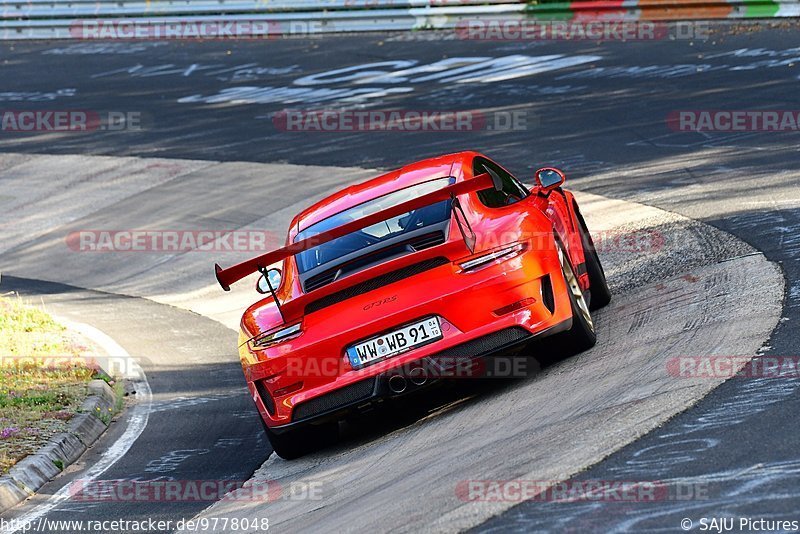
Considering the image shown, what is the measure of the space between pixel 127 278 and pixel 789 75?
873cm

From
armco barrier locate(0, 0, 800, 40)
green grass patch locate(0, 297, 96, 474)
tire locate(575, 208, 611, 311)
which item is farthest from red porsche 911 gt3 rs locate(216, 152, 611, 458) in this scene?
armco barrier locate(0, 0, 800, 40)

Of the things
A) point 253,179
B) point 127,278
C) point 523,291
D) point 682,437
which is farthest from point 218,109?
point 682,437

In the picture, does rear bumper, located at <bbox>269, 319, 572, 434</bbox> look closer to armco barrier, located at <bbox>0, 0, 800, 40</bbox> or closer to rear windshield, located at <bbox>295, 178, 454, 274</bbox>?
rear windshield, located at <bbox>295, 178, 454, 274</bbox>

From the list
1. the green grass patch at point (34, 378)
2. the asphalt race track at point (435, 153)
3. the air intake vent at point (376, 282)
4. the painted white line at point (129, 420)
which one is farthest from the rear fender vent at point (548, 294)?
the green grass patch at point (34, 378)

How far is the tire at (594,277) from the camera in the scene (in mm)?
8930

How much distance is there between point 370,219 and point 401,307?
516mm

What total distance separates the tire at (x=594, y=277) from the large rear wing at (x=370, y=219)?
191 cm

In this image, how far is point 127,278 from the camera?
14.6m

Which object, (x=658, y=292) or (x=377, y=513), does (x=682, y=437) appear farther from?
(x=658, y=292)

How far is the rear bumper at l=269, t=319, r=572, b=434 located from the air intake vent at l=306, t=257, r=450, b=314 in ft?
1.59

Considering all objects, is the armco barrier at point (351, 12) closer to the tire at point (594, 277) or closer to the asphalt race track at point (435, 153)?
the asphalt race track at point (435, 153)

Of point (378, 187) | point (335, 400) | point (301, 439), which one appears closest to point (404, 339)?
point (335, 400)

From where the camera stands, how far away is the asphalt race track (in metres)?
5.93

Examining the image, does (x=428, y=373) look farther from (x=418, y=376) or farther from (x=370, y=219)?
(x=370, y=219)
